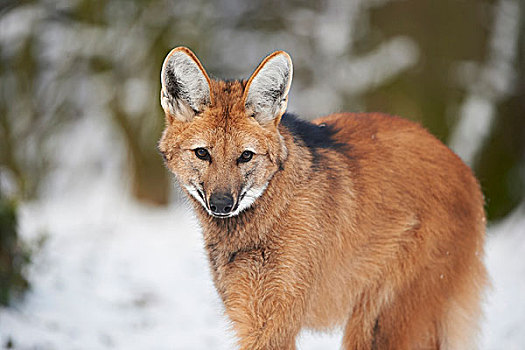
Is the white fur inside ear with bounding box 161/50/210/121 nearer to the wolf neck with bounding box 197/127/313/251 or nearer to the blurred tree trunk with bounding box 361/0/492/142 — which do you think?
the wolf neck with bounding box 197/127/313/251

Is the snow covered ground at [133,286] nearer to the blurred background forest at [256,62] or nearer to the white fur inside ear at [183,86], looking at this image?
the blurred background forest at [256,62]

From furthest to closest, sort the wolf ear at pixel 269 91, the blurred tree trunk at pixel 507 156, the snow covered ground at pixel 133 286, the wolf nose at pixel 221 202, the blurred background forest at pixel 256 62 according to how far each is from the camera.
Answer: the blurred background forest at pixel 256 62 → the blurred tree trunk at pixel 507 156 → the snow covered ground at pixel 133 286 → the wolf ear at pixel 269 91 → the wolf nose at pixel 221 202

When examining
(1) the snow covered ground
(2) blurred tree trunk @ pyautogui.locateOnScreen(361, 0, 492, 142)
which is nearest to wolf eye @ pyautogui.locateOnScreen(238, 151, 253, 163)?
(1) the snow covered ground

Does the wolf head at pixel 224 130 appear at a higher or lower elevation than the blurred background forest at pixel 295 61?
higher

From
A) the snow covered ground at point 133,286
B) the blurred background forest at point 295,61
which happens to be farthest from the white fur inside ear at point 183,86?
the blurred background forest at point 295,61

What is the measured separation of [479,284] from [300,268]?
4.23 ft

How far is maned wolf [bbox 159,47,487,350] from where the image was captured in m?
2.66

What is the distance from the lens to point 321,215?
9.37ft

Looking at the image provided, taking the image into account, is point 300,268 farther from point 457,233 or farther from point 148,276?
point 148,276

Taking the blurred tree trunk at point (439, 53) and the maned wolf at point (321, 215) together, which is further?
the blurred tree trunk at point (439, 53)

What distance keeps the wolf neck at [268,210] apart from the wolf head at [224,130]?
6 centimetres

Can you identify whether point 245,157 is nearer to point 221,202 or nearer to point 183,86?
point 221,202

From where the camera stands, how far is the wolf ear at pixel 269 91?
2.62 metres

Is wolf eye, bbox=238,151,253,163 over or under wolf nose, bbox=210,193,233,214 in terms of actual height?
over
